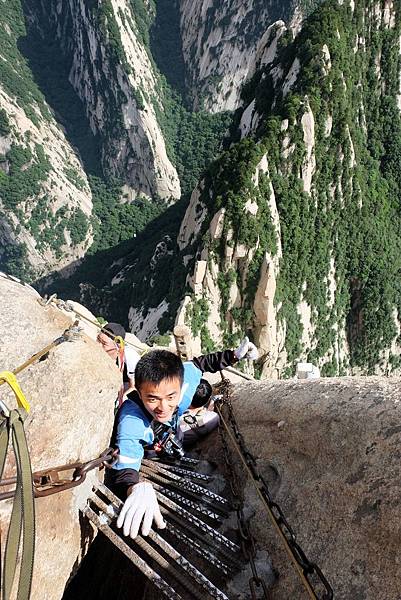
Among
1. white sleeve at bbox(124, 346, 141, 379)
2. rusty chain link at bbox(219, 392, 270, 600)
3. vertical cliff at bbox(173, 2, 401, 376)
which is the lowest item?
rusty chain link at bbox(219, 392, 270, 600)

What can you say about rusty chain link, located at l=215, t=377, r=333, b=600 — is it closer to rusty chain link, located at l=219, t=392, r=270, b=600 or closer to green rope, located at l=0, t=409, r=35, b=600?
rusty chain link, located at l=219, t=392, r=270, b=600

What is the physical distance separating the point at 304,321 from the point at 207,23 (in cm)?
7420

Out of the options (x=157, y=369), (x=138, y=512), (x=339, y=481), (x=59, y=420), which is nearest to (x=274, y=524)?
(x=339, y=481)

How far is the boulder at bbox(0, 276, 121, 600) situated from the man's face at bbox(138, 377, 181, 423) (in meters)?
0.25

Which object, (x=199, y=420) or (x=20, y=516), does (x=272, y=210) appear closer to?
(x=199, y=420)

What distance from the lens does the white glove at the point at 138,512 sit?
2.69 metres

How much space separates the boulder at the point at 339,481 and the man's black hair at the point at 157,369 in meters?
0.97

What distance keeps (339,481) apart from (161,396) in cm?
124

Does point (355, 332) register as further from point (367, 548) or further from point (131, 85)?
point (131, 85)

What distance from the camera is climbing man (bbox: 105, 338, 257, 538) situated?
274 centimetres

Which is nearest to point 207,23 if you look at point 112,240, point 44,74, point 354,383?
point 44,74

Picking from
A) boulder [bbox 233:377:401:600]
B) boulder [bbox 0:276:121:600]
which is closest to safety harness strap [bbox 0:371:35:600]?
boulder [bbox 0:276:121:600]

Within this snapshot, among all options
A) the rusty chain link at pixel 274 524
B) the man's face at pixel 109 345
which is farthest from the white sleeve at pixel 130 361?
the rusty chain link at pixel 274 524

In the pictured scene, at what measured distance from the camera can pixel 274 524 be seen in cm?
246
